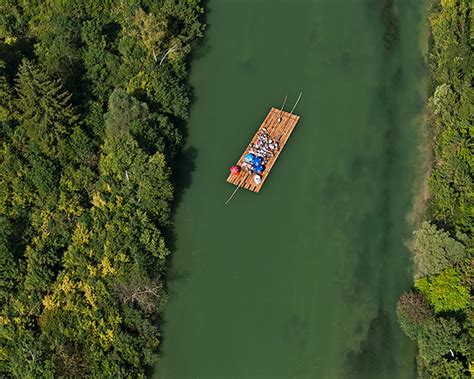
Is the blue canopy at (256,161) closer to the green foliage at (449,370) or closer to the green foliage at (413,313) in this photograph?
the green foliage at (413,313)

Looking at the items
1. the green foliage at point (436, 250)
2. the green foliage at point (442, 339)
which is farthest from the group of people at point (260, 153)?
the green foliage at point (442, 339)

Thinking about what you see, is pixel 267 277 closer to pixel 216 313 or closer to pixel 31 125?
pixel 216 313

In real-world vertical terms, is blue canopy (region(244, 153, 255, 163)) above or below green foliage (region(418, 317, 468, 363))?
above

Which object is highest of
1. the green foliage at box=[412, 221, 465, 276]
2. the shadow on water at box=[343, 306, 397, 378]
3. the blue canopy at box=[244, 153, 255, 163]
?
the blue canopy at box=[244, 153, 255, 163]

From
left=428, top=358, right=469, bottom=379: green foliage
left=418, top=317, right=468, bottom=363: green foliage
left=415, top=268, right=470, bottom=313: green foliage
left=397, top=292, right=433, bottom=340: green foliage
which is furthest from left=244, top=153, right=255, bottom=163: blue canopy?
left=428, top=358, right=469, bottom=379: green foliage

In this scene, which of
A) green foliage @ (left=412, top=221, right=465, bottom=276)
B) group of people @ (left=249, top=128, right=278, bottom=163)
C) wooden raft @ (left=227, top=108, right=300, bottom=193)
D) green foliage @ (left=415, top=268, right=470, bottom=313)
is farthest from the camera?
group of people @ (left=249, top=128, right=278, bottom=163)

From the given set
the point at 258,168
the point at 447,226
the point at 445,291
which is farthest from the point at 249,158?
the point at 445,291

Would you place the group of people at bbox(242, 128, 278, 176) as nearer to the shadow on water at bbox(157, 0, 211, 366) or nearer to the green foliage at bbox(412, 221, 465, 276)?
the shadow on water at bbox(157, 0, 211, 366)
